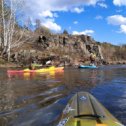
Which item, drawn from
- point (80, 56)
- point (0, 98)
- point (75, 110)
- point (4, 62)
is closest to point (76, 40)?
point (80, 56)

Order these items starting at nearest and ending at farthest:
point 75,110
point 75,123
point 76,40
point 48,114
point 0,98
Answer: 1. point 75,123
2. point 75,110
3. point 48,114
4. point 0,98
5. point 76,40

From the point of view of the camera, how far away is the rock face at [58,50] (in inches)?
2625

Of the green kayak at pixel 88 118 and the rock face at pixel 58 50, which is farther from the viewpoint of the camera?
the rock face at pixel 58 50

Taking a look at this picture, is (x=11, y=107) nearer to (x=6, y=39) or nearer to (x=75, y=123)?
(x=75, y=123)

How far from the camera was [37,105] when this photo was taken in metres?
14.6

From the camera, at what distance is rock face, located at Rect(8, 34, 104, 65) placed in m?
66.7

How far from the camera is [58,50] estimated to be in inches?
3182

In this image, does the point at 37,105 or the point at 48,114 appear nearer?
the point at 48,114

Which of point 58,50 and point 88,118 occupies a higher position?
point 58,50

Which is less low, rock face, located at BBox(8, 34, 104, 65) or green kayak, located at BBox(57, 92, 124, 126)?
rock face, located at BBox(8, 34, 104, 65)

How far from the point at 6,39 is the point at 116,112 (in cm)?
4422

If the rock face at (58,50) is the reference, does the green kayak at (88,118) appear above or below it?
below

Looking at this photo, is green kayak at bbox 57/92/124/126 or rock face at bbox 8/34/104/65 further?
rock face at bbox 8/34/104/65

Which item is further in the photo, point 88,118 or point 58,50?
point 58,50
